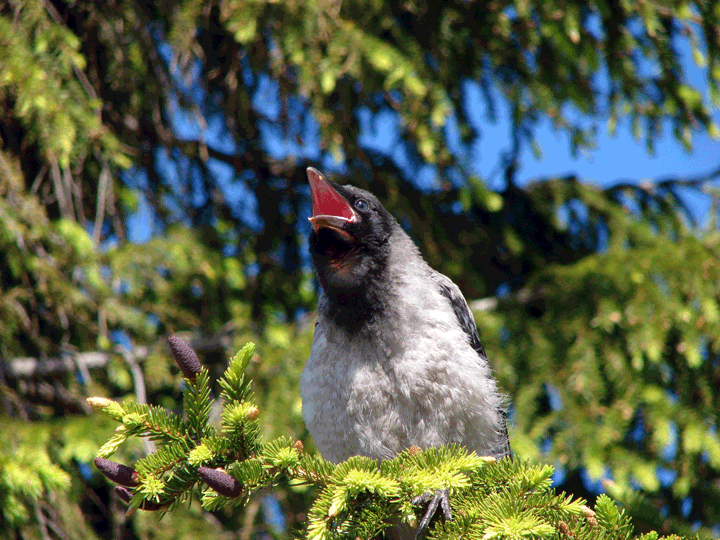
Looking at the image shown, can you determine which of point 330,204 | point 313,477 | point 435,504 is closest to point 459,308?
point 330,204

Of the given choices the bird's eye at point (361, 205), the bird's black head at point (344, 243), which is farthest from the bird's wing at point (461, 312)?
the bird's eye at point (361, 205)

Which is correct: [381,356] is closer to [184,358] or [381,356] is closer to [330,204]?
[330,204]

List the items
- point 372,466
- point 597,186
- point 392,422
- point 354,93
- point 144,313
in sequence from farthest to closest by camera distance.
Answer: point 597,186
point 354,93
point 144,313
point 392,422
point 372,466

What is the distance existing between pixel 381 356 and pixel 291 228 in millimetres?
2740

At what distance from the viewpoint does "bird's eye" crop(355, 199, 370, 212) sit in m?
3.27

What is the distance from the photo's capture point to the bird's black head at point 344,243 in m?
3.09

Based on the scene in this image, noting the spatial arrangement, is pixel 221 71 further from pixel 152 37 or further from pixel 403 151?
pixel 403 151

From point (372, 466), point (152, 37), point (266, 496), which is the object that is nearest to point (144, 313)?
point (266, 496)

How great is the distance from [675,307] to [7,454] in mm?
4163

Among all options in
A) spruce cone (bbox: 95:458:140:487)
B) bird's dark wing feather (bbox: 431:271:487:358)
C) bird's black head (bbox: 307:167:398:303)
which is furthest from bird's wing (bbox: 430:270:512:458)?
spruce cone (bbox: 95:458:140:487)

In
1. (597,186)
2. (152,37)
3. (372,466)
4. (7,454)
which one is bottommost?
(7,454)

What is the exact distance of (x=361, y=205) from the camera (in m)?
3.29

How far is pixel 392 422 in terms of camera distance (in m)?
2.83

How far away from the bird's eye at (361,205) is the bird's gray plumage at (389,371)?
21 centimetres
